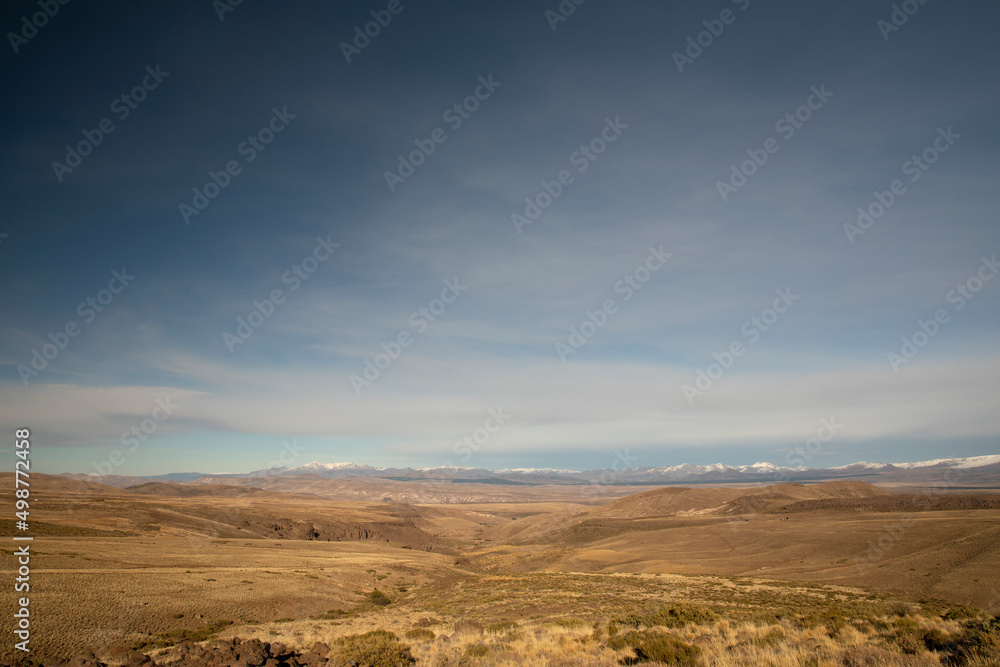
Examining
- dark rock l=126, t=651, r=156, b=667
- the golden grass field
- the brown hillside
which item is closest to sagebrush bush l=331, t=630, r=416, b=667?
the golden grass field

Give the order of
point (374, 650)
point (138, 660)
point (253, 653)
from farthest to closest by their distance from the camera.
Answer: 1. point (374, 650)
2. point (138, 660)
3. point (253, 653)

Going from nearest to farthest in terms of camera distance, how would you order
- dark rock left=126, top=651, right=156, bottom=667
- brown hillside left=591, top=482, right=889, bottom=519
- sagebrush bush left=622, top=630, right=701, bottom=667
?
sagebrush bush left=622, top=630, right=701, bottom=667, dark rock left=126, top=651, right=156, bottom=667, brown hillside left=591, top=482, right=889, bottom=519

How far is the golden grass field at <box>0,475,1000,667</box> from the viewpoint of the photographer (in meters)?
16.2

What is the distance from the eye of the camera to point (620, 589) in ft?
120

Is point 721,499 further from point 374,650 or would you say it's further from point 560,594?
point 374,650

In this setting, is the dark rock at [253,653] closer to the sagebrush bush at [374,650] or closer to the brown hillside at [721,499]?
the sagebrush bush at [374,650]

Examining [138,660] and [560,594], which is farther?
[560,594]

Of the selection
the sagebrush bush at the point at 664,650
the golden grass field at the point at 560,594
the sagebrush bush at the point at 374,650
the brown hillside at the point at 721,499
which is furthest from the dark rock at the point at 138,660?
the brown hillside at the point at 721,499

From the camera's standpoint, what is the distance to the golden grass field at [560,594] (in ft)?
53.2

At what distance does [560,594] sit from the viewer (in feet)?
112

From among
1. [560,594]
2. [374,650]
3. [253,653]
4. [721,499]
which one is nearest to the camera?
[253,653]

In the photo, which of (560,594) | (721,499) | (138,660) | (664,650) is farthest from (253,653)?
(721,499)

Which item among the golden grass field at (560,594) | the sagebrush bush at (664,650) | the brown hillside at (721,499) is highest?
the sagebrush bush at (664,650)

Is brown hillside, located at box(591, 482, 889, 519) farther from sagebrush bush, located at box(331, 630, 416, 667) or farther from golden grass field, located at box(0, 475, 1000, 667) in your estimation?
sagebrush bush, located at box(331, 630, 416, 667)
